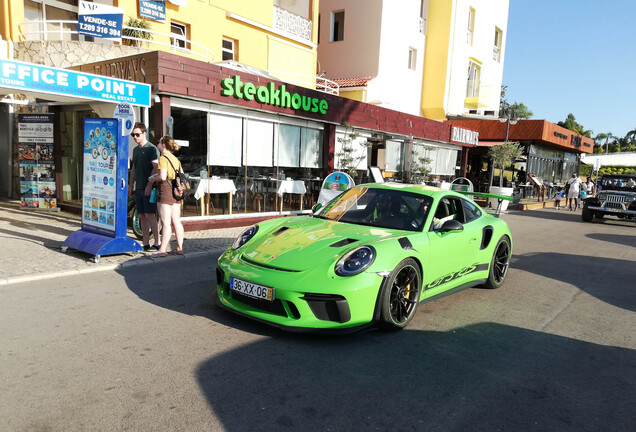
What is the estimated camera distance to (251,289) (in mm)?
4141

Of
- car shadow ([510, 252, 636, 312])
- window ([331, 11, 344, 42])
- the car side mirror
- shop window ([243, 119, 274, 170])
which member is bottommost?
car shadow ([510, 252, 636, 312])

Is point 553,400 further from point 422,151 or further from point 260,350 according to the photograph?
point 422,151

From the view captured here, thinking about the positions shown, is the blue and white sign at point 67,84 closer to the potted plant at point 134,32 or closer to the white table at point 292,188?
the white table at point 292,188

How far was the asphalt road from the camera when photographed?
2928mm

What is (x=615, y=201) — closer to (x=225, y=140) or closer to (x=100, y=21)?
(x=225, y=140)

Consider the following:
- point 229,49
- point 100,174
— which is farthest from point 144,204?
point 229,49

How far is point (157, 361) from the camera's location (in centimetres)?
362

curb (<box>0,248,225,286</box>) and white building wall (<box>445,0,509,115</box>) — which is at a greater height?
white building wall (<box>445,0,509,115</box>)

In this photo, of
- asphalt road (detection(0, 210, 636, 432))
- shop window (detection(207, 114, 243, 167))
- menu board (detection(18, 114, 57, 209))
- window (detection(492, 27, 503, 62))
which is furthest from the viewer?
window (detection(492, 27, 503, 62))

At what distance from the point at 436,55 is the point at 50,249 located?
23.1 m

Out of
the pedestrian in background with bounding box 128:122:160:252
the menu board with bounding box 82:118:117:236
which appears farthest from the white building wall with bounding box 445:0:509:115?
the menu board with bounding box 82:118:117:236

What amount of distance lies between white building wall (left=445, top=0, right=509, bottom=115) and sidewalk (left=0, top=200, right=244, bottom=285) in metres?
19.6

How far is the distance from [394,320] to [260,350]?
1.35 meters

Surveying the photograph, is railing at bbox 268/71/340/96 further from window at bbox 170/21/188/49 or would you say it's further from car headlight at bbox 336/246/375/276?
car headlight at bbox 336/246/375/276
